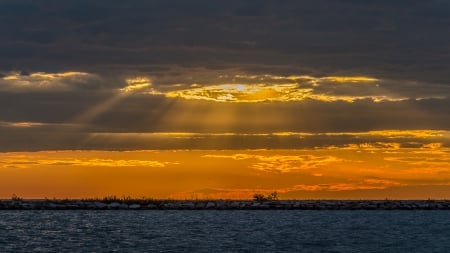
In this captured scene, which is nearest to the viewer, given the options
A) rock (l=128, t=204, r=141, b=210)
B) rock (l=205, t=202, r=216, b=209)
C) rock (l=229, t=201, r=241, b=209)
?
rock (l=128, t=204, r=141, b=210)

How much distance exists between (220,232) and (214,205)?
4885 cm

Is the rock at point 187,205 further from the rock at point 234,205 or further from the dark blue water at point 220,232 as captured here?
the dark blue water at point 220,232

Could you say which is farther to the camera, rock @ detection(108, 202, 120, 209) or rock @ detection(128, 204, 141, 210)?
rock @ detection(128, 204, 141, 210)

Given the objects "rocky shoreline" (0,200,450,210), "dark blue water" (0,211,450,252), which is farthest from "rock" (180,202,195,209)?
"dark blue water" (0,211,450,252)

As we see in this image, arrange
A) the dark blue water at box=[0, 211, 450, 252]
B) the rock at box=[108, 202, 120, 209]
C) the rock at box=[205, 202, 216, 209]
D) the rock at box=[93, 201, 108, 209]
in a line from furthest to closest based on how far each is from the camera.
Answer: the rock at box=[205, 202, 216, 209]
the rock at box=[108, 202, 120, 209]
the rock at box=[93, 201, 108, 209]
the dark blue water at box=[0, 211, 450, 252]

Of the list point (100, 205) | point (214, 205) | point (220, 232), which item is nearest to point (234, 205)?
point (214, 205)

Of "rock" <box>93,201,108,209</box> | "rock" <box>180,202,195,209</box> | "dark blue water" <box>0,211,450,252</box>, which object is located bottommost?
"dark blue water" <box>0,211,450,252</box>

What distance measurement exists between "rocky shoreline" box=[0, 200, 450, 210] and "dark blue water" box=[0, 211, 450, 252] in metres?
10.0

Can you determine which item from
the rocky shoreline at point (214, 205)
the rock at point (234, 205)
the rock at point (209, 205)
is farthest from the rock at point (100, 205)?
the rock at point (234, 205)

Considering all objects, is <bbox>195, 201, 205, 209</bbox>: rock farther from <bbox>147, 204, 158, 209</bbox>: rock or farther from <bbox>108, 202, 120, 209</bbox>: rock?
<bbox>108, 202, 120, 209</bbox>: rock

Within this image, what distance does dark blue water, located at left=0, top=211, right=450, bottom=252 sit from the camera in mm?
68500

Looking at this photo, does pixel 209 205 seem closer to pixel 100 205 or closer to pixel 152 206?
pixel 152 206

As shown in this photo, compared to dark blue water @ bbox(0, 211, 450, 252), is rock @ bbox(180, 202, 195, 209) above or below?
above

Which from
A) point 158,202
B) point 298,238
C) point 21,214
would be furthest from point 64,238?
point 158,202
